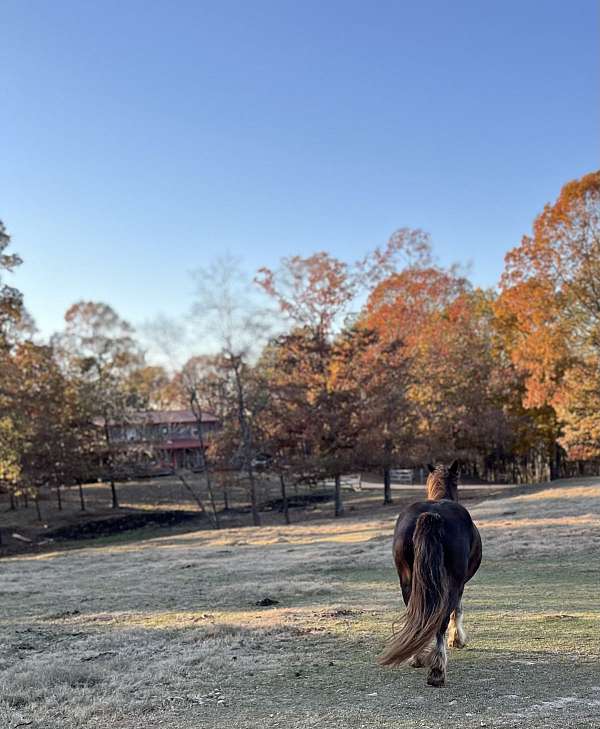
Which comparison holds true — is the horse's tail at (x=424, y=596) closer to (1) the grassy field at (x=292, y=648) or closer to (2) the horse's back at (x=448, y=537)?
(2) the horse's back at (x=448, y=537)

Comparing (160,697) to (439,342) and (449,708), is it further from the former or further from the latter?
(439,342)

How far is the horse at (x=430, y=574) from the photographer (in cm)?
503

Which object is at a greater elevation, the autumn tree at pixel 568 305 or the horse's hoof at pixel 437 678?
the autumn tree at pixel 568 305

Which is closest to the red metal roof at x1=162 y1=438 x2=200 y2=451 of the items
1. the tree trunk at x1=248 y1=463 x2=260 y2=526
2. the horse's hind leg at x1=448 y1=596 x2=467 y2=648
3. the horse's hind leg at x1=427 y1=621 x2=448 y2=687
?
the tree trunk at x1=248 y1=463 x2=260 y2=526

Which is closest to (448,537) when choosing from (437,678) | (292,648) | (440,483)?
(437,678)

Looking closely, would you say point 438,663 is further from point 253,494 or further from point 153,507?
point 153,507

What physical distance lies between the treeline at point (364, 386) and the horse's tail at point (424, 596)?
20.5m

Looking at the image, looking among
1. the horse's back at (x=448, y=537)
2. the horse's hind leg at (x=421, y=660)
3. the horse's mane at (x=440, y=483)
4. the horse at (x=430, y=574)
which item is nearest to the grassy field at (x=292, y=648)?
the horse's hind leg at (x=421, y=660)

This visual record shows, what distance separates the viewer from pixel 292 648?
636 cm

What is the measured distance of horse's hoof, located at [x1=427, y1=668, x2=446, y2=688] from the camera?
16.4 feet

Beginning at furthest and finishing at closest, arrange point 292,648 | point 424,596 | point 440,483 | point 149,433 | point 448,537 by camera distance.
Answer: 1. point 149,433
2. point 440,483
3. point 292,648
4. point 448,537
5. point 424,596

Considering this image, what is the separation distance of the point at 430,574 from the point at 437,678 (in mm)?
748

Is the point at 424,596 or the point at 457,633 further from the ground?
the point at 424,596

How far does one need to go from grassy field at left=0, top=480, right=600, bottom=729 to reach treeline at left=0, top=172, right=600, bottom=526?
42.5 feet
